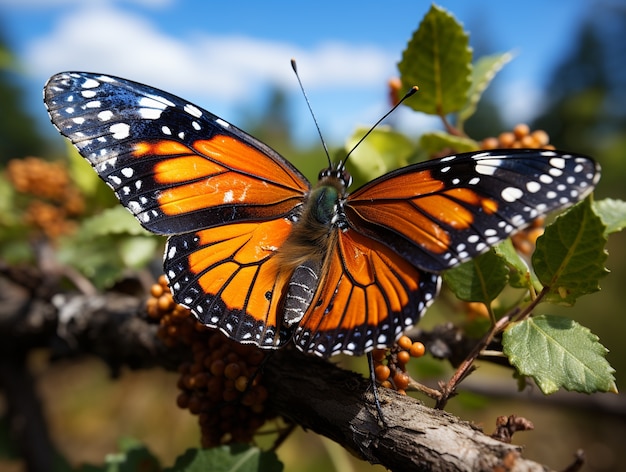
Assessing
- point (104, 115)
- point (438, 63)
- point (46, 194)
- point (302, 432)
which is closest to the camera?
point (104, 115)

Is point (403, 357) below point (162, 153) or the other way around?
below

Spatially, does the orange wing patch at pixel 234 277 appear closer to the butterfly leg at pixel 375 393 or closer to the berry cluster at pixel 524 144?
the butterfly leg at pixel 375 393

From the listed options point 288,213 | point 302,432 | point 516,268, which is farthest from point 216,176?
point 302,432

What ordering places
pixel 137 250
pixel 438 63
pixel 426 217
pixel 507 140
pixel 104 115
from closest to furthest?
pixel 426 217, pixel 104 115, pixel 438 63, pixel 507 140, pixel 137 250

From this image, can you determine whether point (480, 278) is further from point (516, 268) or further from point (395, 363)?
point (395, 363)

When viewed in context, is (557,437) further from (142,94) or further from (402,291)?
(142,94)

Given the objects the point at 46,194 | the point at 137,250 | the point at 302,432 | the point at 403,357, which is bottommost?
the point at 302,432

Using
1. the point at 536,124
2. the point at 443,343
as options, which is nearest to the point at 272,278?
the point at 443,343
